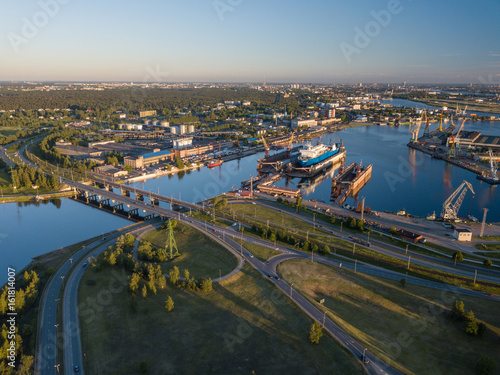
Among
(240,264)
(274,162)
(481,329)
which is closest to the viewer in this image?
(481,329)

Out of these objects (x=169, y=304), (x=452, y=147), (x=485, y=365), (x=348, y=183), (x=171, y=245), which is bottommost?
(x=348, y=183)

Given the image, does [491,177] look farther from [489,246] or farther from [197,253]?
[197,253]

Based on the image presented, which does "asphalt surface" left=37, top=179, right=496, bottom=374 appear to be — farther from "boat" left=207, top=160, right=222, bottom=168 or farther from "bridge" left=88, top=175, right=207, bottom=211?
"boat" left=207, top=160, right=222, bottom=168

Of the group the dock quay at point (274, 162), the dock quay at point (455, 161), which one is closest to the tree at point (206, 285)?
the dock quay at point (274, 162)

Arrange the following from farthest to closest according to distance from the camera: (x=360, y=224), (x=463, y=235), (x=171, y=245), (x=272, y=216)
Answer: (x=272, y=216), (x=360, y=224), (x=463, y=235), (x=171, y=245)

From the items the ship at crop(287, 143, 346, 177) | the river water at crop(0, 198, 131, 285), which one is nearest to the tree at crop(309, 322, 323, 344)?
the river water at crop(0, 198, 131, 285)

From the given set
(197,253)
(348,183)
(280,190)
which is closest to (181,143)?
(280,190)

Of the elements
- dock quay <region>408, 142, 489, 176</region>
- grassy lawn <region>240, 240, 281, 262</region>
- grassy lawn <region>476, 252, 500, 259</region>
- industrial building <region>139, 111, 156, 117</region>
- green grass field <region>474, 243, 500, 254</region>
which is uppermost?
industrial building <region>139, 111, 156, 117</region>

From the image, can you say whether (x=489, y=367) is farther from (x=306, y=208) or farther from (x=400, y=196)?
(x=400, y=196)
